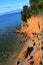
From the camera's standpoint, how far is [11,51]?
51.9ft

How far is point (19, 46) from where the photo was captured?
57.5 feet

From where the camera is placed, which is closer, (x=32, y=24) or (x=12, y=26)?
(x=32, y=24)

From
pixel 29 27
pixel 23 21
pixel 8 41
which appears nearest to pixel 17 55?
pixel 8 41

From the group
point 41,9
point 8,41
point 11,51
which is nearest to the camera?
point 11,51

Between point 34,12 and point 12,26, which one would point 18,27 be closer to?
point 12,26

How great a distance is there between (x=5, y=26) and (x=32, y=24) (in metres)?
3.13

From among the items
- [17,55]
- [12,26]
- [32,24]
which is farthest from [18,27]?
[17,55]

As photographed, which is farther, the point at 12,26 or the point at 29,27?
the point at 12,26

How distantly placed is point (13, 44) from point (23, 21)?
276 inches

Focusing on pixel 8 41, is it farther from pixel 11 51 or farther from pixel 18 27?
pixel 18 27

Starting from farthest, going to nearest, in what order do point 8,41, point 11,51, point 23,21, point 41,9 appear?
1. point 23,21
2. point 41,9
3. point 8,41
4. point 11,51

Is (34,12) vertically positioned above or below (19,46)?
above

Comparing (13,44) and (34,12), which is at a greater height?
(34,12)

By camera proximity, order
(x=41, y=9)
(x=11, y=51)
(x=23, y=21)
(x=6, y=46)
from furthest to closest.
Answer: (x=23, y=21) < (x=41, y=9) < (x=6, y=46) < (x=11, y=51)
